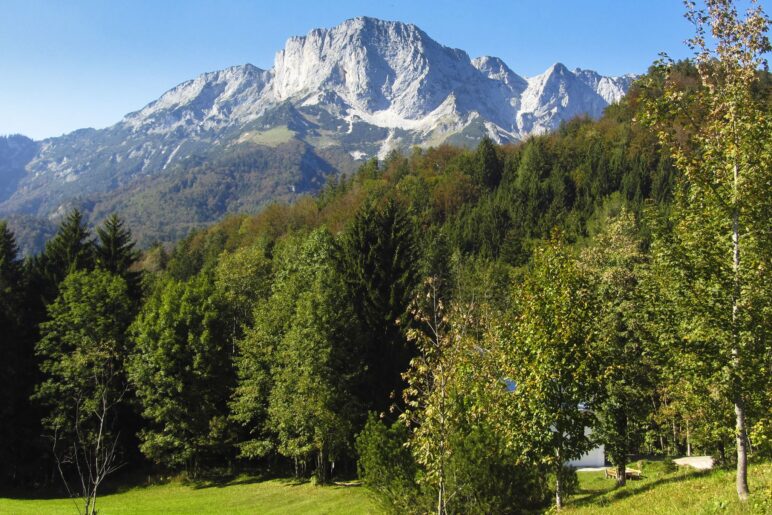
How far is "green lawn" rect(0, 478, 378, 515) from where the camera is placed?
27875 mm

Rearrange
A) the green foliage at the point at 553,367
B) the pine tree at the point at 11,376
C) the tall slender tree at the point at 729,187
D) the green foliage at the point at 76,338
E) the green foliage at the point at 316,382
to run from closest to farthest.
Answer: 1. the tall slender tree at the point at 729,187
2. the green foliage at the point at 553,367
3. the green foliage at the point at 316,382
4. the green foliage at the point at 76,338
5. the pine tree at the point at 11,376

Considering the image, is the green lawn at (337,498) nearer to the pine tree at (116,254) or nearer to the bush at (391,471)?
the bush at (391,471)

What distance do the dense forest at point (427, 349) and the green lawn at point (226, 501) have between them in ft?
6.52

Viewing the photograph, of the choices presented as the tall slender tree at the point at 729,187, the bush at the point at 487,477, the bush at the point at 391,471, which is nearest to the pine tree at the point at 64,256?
the bush at the point at 391,471

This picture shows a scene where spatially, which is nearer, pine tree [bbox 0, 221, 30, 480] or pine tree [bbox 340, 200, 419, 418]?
pine tree [bbox 340, 200, 419, 418]

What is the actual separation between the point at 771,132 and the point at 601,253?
32.1 meters

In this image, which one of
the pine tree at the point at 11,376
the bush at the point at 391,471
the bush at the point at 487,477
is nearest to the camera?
the bush at the point at 487,477

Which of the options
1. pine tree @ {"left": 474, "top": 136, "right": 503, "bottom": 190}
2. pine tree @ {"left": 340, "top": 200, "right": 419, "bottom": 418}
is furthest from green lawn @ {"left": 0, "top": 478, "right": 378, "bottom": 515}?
pine tree @ {"left": 474, "top": 136, "right": 503, "bottom": 190}

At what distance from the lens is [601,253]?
138 feet

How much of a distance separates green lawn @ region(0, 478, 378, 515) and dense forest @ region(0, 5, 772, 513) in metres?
1.99

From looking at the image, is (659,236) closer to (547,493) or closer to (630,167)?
(547,493)

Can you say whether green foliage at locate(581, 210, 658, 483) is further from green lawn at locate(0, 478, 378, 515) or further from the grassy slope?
green lawn at locate(0, 478, 378, 515)

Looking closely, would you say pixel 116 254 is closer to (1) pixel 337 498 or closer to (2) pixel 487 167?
(1) pixel 337 498

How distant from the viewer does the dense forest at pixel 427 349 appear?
11.7 metres
